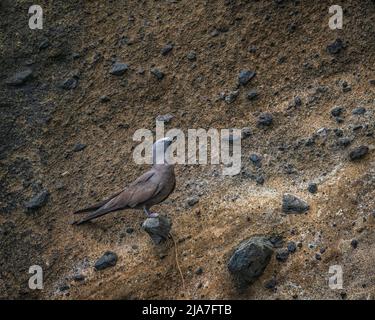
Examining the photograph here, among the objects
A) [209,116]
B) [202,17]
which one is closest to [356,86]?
[209,116]

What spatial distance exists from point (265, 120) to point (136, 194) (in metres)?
2.95

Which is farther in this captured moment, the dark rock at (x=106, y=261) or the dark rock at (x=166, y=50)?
the dark rock at (x=166, y=50)

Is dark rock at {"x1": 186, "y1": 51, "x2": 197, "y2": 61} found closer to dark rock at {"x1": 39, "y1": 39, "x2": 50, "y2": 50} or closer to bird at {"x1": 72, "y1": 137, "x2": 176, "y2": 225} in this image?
dark rock at {"x1": 39, "y1": 39, "x2": 50, "y2": 50}

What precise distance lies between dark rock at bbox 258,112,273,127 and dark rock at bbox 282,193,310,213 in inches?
73.9

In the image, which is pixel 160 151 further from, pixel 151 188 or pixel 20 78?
pixel 20 78

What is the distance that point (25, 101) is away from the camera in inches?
506

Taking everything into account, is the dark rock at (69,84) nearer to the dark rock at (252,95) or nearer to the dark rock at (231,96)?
the dark rock at (231,96)

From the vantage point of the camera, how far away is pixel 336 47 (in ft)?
39.2

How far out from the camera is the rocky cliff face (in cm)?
956

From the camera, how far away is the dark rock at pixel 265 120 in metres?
11.4

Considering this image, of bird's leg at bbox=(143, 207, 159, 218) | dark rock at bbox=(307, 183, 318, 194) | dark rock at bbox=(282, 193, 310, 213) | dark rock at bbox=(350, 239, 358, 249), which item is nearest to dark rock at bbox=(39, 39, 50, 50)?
bird's leg at bbox=(143, 207, 159, 218)

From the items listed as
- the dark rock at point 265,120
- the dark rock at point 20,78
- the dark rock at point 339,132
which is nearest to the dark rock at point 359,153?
the dark rock at point 339,132

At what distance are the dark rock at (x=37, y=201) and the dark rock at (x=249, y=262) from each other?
387 cm

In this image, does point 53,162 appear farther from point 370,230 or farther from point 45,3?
point 370,230
